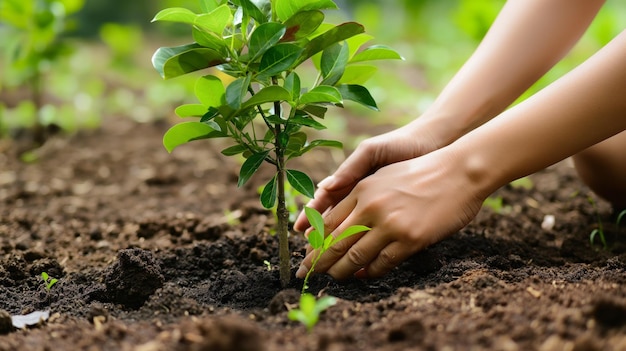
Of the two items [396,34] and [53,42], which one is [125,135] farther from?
[396,34]

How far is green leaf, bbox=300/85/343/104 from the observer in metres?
1.49

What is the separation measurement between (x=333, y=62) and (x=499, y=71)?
0.75 meters

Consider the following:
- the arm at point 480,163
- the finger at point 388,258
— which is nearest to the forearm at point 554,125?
the arm at point 480,163

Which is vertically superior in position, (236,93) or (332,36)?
(332,36)

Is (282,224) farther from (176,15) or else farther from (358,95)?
(176,15)

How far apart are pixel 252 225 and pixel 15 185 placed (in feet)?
4.93

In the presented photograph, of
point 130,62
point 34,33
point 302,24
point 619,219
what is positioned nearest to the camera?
point 302,24

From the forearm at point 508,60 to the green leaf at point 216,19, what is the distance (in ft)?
2.73

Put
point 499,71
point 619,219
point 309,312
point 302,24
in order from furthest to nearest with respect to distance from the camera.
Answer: point 619,219, point 499,71, point 302,24, point 309,312

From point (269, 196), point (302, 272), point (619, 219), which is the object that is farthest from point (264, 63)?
point (619, 219)

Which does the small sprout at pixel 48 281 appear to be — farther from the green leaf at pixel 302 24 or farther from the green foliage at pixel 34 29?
the green foliage at pixel 34 29

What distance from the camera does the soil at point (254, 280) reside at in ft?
4.15

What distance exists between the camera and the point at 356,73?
5.71ft

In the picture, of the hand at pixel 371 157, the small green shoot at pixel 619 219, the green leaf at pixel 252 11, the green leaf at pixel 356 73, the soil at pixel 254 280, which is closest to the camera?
the soil at pixel 254 280
